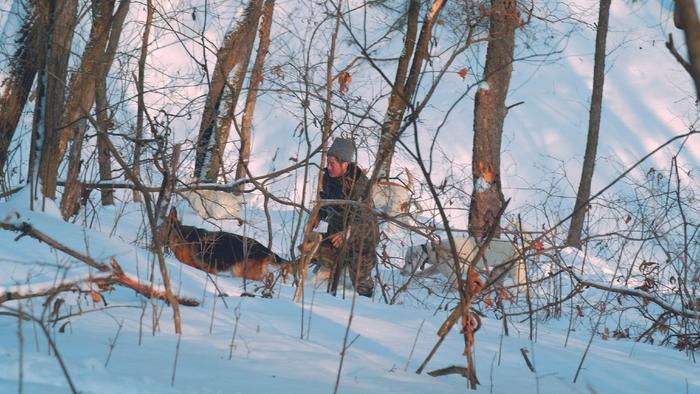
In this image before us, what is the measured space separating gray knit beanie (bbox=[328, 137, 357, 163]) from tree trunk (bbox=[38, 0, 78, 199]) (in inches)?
88.0

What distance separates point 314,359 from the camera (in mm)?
2521

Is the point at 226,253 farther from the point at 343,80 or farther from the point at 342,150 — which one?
the point at 343,80

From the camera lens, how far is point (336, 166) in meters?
6.39

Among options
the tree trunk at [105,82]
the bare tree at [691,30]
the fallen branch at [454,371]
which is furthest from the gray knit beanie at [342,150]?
the bare tree at [691,30]

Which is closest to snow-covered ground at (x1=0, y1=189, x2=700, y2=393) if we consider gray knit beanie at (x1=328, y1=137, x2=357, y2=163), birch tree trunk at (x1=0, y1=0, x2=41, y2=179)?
birch tree trunk at (x1=0, y1=0, x2=41, y2=179)

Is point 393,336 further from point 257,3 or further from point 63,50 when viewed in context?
point 257,3

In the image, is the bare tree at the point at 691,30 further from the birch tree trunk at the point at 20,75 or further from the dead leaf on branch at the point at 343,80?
the dead leaf on branch at the point at 343,80

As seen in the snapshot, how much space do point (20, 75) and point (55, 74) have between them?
658 mm

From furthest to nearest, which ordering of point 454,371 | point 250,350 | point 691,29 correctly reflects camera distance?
point 250,350
point 454,371
point 691,29

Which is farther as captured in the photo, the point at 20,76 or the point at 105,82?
the point at 105,82

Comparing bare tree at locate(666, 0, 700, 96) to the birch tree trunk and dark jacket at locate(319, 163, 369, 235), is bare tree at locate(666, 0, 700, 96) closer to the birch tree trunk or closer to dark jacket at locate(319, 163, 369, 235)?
the birch tree trunk

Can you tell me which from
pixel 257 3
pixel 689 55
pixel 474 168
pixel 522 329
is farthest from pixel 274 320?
pixel 474 168

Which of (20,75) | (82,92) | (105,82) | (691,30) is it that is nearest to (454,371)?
(691,30)

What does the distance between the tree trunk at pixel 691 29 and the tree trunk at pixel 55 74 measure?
4.35m
